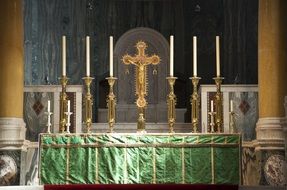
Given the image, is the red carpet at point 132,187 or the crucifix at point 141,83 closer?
the red carpet at point 132,187

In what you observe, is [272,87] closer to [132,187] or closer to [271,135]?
[271,135]

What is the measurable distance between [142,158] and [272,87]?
3.01 metres

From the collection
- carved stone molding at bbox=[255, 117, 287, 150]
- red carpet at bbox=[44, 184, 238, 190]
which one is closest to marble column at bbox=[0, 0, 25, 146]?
red carpet at bbox=[44, 184, 238, 190]

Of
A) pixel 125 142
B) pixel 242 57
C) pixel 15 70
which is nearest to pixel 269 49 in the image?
pixel 125 142

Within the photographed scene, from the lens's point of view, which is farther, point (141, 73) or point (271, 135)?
point (271, 135)

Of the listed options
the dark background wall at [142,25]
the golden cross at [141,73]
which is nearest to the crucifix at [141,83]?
the golden cross at [141,73]

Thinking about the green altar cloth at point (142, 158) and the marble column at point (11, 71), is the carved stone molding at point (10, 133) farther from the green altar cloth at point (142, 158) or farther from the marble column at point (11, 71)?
the green altar cloth at point (142, 158)

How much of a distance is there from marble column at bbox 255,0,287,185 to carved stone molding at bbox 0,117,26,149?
4.23m

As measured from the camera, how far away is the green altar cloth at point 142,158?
10.2m

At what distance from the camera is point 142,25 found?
19000mm

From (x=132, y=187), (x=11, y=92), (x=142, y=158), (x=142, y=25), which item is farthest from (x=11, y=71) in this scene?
(x=142, y=25)

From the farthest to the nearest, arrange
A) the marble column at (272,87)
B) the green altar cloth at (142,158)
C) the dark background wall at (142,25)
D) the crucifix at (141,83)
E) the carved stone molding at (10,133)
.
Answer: the dark background wall at (142,25), the carved stone molding at (10,133), the marble column at (272,87), the crucifix at (141,83), the green altar cloth at (142,158)

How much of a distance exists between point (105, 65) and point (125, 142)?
8.81 metres

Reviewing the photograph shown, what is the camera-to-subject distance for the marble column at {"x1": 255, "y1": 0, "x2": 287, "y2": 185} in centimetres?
1152
